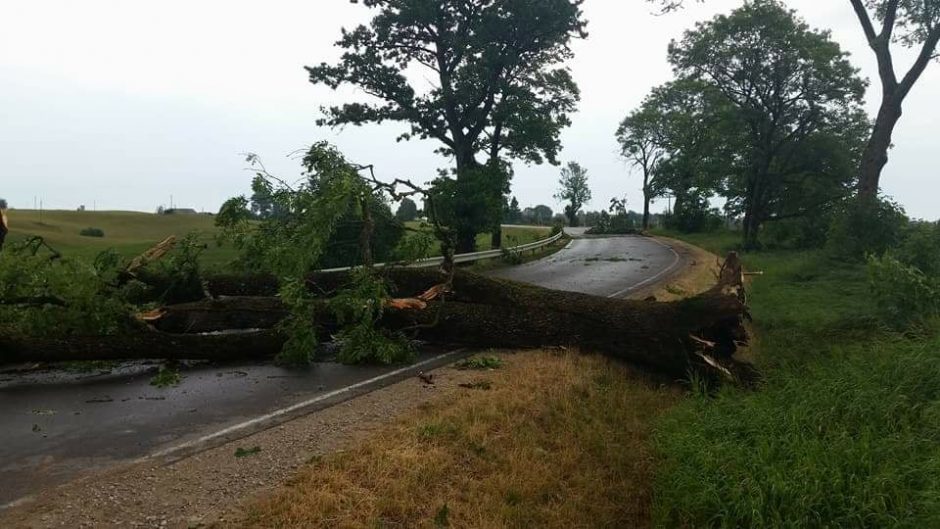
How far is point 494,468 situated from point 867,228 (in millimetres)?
14560

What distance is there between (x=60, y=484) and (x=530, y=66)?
77.0 feet

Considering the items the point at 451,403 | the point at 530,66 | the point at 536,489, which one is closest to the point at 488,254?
the point at 530,66

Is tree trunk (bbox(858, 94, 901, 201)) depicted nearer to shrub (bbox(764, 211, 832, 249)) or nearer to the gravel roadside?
shrub (bbox(764, 211, 832, 249))

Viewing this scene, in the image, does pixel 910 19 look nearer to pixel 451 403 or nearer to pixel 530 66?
pixel 530 66

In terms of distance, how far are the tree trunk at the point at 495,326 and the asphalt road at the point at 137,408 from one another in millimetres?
333

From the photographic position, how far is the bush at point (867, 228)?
588 inches

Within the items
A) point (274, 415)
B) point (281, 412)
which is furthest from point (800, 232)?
point (274, 415)

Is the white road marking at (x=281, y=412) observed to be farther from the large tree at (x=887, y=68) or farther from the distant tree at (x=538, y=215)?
the distant tree at (x=538, y=215)

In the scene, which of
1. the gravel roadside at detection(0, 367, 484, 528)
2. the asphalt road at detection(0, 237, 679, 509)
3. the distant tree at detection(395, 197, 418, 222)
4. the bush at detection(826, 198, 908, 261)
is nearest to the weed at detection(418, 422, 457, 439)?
the gravel roadside at detection(0, 367, 484, 528)

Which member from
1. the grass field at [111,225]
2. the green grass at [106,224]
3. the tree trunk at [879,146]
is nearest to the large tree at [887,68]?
the tree trunk at [879,146]

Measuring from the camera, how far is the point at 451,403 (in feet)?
20.5

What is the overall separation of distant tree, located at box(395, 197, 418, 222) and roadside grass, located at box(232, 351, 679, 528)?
177 inches

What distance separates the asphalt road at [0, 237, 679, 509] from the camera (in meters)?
4.80

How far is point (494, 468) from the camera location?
199 inches
